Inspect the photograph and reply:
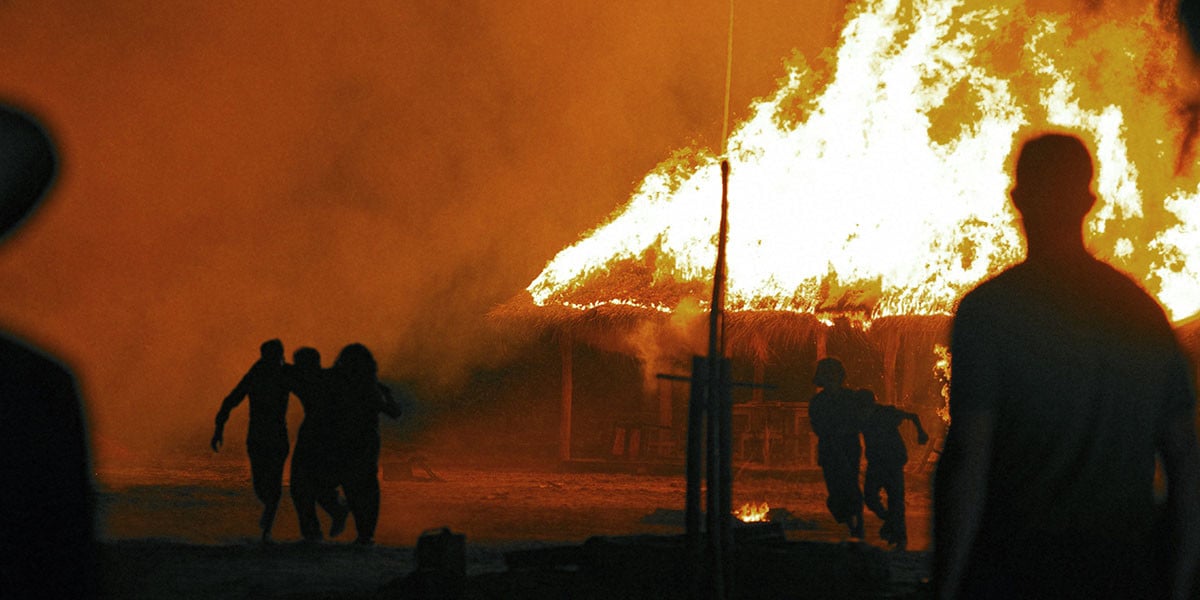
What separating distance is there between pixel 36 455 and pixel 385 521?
1292cm

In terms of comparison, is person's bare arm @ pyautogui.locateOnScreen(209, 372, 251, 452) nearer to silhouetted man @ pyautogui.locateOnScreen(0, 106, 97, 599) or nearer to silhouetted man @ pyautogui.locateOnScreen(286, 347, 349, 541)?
silhouetted man @ pyautogui.locateOnScreen(286, 347, 349, 541)

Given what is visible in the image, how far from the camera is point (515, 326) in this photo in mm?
21719

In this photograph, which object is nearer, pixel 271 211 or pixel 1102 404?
pixel 1102 404

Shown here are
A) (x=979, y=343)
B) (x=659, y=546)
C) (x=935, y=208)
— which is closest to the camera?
(x=979, y=343)

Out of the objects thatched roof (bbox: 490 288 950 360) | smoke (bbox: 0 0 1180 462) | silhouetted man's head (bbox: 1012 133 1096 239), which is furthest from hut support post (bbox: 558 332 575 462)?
silhouetted man's head (bbox: 1012 133 1096 239)

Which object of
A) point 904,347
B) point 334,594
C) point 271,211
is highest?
point 271,211

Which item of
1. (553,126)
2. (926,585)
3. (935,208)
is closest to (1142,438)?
(926,585)

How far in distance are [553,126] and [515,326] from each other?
3447 millimetres

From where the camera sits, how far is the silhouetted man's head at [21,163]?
1.43 meters

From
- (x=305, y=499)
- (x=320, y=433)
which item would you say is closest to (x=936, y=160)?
(x=320, y=433)

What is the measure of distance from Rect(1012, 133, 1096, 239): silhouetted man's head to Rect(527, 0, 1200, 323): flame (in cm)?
1262

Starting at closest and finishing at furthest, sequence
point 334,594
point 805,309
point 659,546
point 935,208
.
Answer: point 659,546 < point 334,594 < point 935,208 < point 805,309

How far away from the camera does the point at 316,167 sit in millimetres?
22969

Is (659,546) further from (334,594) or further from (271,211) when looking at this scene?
(271,211)
